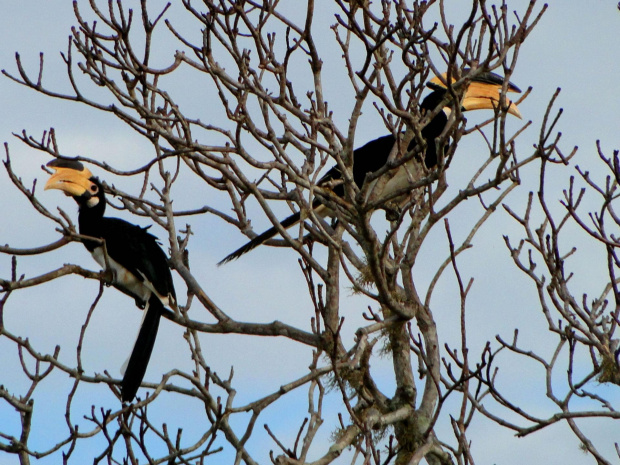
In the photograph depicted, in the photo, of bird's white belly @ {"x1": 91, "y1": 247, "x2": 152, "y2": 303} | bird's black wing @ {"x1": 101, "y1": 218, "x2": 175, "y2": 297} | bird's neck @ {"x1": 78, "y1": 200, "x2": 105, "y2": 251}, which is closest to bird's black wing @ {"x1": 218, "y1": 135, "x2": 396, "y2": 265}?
bird's black wing @ {"x1": 101, "y1": 218, "x2": 175, "y2": 297}

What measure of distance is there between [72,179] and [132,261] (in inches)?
36.9

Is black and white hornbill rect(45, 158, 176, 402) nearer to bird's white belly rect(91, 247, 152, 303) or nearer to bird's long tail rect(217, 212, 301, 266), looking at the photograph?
bird's white belly rect(91, 247, 152, 303)

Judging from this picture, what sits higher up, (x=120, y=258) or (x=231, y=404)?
(x=120, y=258)

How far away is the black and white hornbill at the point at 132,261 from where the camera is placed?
491cm

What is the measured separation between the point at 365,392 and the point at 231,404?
0.77 meters

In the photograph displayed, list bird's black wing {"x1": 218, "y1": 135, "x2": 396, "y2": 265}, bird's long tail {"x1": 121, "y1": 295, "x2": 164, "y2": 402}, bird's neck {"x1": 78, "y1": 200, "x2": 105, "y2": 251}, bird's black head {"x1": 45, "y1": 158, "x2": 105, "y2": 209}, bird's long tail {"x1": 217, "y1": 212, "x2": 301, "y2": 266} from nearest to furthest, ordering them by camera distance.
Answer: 1. bird's long tail {"x1": 121, "y1": 295, "x2": 164, "y2": 402}
2. bird's long tail {"x1": 217, "y1": 212, "x2": 301, "y2": 266}
3. bird's black head {"x1": 45, "y1": 158, "x2": 105, "y2": 209}
4. bird's neck {"x1": 78, "y1": 200, "x2": 105, "y2": 251}
5. bird's black wing {"x1": 218, "y1": 135, "x2": 396, "y2": 265}

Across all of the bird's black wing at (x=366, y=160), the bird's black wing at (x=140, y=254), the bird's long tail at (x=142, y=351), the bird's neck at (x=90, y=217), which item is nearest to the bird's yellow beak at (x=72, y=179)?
the bird's neck at (x=90, y=217)

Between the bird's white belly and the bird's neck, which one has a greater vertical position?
the bird's neck

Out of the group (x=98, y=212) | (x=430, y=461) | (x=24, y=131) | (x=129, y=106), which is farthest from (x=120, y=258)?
(x=430, y=461)

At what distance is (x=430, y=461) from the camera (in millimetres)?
4152

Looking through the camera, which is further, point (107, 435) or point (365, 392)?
point (365, 392)

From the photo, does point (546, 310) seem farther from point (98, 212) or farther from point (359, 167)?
point (98, 212)

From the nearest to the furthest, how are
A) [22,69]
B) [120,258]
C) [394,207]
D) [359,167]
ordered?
[22,69]
[120,258]
[394,207]
[359,167]

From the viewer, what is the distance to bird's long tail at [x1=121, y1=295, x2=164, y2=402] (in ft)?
14.6
